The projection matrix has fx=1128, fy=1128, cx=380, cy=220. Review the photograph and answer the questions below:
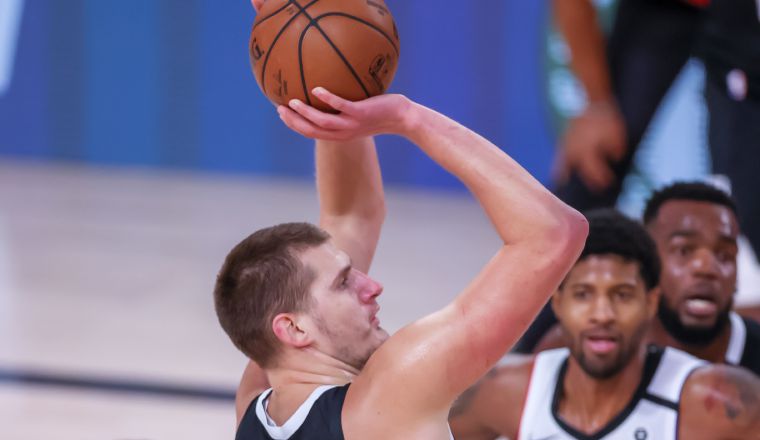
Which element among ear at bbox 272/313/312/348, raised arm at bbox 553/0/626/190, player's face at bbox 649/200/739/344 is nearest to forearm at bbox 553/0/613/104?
raised arm at bbox 553/0/626/190

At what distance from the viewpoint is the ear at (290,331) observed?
2.40 metres

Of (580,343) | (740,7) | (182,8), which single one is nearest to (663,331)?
(580,343)

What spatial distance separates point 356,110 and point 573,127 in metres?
2.15

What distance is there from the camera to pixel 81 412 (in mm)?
4699

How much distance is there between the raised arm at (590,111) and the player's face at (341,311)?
1.93 m

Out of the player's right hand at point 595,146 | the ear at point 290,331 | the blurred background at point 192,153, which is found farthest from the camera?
the blurred background at point 192,153

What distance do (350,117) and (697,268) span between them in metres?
1.73

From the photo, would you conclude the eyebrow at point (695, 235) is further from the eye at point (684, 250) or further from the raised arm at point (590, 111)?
→ the raised arm at point (590, 111)

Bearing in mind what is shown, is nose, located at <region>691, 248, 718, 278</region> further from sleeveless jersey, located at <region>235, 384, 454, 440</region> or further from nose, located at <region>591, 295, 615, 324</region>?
sleeveless jersey, located at <region>235, 384, 454, 440</region>

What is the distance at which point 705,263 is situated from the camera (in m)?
3.58

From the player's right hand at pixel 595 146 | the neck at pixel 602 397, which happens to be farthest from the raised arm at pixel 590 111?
the neck at pixel 602 397

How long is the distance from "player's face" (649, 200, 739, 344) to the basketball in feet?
4.83

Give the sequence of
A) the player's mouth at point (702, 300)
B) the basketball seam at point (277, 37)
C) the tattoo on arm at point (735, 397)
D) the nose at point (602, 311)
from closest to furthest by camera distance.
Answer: the basketball seam at point (277, 37) < the tattoo on arm at point (735, 397) < the nose at point (602, 311) < the player's mouth at point (702, 300)

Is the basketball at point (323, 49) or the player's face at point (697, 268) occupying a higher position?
the basketball at point (323, 49)
